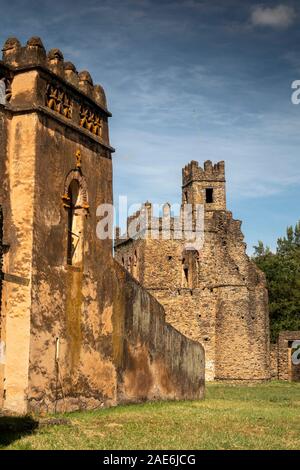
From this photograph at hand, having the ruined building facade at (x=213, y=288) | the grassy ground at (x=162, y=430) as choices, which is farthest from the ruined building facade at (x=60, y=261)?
the ruined building facade at (x=213, y=288)

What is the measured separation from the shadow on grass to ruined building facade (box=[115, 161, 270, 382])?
2295 cm

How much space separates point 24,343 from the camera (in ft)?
35.8

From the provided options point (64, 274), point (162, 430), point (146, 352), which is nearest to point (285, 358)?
point (146, 352)

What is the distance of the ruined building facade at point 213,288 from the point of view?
32.4 m

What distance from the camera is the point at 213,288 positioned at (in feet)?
111

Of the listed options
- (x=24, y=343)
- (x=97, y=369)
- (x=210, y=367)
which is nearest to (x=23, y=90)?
(x=24, y=343)

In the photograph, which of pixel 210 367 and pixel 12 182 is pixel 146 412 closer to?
pixel 12 182

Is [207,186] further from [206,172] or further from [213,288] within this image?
[213,288]

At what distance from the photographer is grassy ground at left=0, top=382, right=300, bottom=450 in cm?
874

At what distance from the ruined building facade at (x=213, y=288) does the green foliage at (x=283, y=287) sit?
1055cm

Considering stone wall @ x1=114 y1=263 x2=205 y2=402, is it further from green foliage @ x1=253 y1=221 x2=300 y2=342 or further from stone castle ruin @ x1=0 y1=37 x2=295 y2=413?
green foliage @ x1=253 y1=221 x2=300 y2=342

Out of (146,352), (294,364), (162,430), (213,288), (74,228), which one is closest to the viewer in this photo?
(162,430)

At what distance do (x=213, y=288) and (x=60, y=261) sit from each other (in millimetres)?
22314

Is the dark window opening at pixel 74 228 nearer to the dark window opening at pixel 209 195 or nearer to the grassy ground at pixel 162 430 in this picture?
the grassy ground at pixel 162 430
